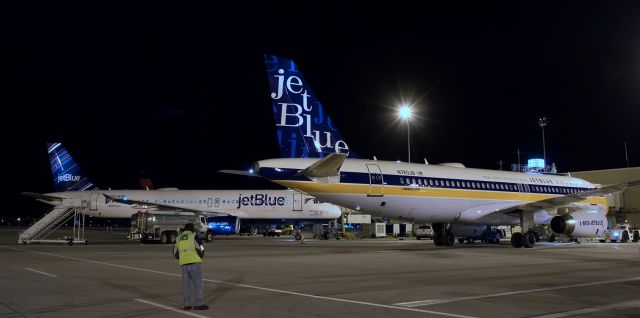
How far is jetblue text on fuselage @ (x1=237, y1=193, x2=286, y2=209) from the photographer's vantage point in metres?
50.9

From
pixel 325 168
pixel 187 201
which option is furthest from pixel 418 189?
pixel 187 201

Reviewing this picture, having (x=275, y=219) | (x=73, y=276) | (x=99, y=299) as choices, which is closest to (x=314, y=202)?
(x=275, y=219)

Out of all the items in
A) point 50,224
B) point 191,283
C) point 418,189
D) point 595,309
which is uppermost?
point 418,189

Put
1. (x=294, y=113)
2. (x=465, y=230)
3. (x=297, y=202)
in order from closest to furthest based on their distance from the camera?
(x=294, y=113) < (x=465, y=230) < (x=297, y=202)

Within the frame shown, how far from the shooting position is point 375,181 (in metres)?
25.1

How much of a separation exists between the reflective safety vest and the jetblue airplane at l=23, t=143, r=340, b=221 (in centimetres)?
3941

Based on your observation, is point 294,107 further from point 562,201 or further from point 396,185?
point 562,201

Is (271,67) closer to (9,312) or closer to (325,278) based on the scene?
(325,278)

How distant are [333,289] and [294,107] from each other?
1417 cm

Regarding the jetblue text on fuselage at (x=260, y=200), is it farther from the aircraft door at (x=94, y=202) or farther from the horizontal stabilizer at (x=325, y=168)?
the horizontal stabilizer at (x=325, y=168)

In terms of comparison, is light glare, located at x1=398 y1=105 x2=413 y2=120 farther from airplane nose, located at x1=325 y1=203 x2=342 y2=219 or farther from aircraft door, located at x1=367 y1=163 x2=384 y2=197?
aircraft door, located at x1=367 y1=163 x2=384 y2=197

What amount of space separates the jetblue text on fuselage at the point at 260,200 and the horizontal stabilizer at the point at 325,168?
27.4 meters

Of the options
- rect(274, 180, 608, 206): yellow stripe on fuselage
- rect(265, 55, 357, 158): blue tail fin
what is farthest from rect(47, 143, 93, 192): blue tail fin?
rect(274, 180, 608, 206): yellow stripe on fuselage

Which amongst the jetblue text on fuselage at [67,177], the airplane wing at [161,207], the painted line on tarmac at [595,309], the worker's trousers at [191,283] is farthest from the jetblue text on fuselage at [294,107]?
the jetblue text on fuselage at [67,177]
